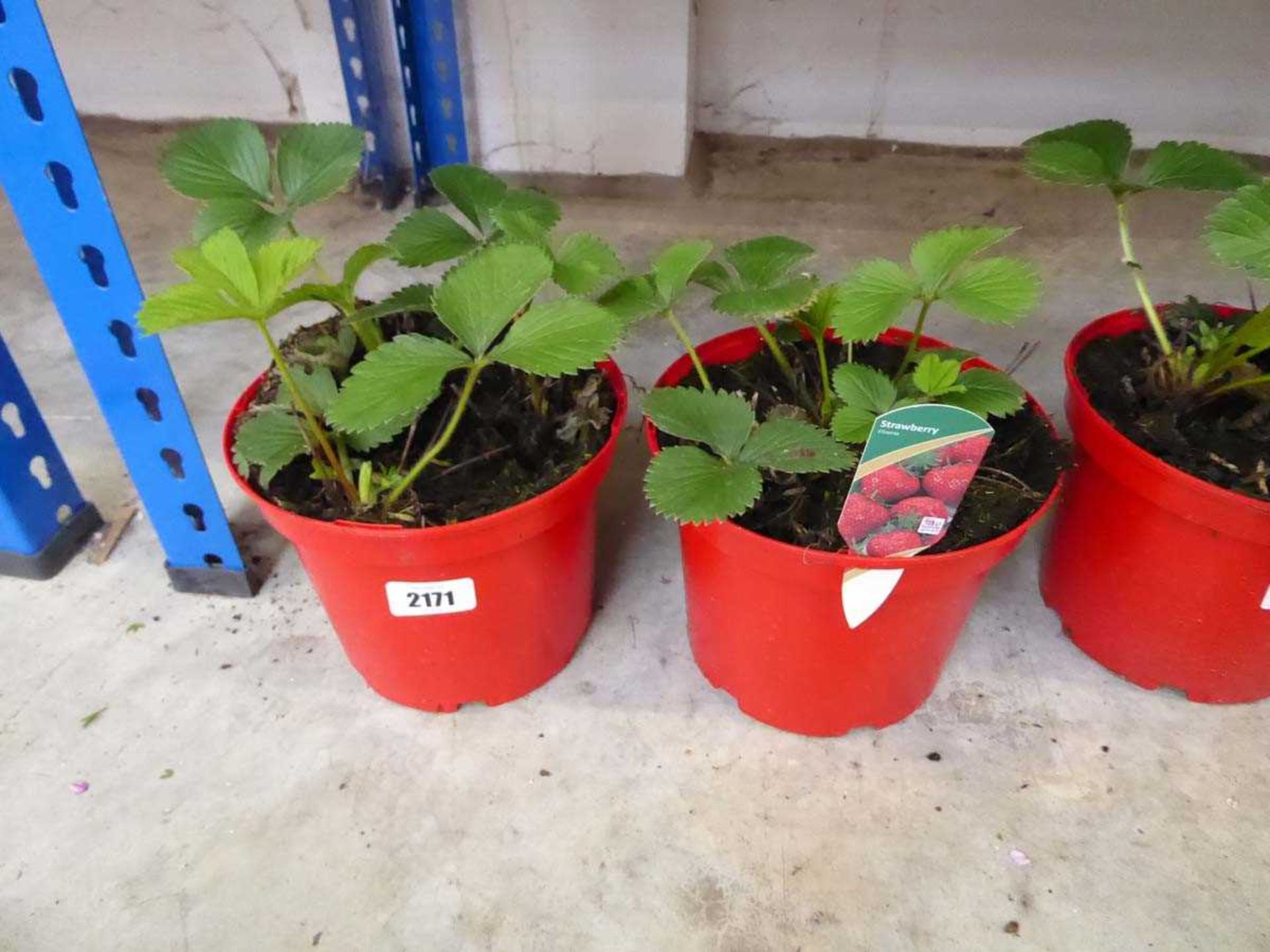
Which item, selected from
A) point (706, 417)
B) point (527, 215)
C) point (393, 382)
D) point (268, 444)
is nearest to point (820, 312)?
point (706, 417)

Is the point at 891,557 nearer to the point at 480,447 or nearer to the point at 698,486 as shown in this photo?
the point at 698,486

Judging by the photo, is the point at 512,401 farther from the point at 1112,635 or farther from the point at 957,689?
the point at 1112,635

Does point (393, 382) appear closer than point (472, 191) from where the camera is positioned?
Yes

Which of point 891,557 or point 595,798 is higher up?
point 891,557

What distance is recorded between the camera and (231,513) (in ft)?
3.67

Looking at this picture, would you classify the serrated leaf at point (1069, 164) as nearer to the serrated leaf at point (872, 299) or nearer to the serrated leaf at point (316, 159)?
the serrated leaf at point (872, 299)

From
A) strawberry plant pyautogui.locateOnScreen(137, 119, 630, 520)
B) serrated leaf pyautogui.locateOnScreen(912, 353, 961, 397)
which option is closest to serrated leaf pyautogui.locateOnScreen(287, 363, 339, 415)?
strawberry plant pyautogui.locateOnScreen(137, 119, 630, 520)

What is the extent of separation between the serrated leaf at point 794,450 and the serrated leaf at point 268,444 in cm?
37

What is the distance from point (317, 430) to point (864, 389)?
432mm

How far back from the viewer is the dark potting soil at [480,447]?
0.76 metres

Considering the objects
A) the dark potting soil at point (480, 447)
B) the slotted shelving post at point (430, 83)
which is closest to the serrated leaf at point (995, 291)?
the dark potting soil at point (480, 447)

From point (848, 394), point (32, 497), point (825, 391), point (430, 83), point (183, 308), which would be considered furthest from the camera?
point (430, 83)

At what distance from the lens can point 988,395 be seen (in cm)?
69

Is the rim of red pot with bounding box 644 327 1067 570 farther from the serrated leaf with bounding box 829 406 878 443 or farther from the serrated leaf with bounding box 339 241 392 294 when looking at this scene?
the serrated leaf with bounding box 339 241 392 294
